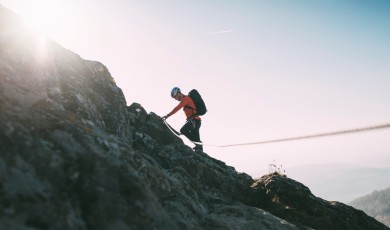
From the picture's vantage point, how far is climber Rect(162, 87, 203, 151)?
17.1 m

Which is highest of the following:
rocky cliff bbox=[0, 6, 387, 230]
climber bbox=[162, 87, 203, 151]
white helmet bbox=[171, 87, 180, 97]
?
white helmet bbox=[171, 87, 180, 97]

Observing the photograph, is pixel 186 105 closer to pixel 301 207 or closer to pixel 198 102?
pixel 198 102

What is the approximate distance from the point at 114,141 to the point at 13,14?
6.71 meters

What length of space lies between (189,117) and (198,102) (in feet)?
3.37

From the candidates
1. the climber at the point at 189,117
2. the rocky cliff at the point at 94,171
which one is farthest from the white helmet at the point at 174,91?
the rocky cliff at the point at 94,171

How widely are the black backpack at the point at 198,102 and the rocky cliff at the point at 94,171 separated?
320cm

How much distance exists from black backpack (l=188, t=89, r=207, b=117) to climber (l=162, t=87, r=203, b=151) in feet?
0.55

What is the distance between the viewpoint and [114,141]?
23.2 feet

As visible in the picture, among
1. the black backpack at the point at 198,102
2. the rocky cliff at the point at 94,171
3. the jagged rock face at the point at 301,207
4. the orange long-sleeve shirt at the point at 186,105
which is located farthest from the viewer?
the black backpack at the point at 198,102

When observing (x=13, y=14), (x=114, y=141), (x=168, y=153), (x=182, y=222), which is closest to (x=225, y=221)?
(x=182, y=222)

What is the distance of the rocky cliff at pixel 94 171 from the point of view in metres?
4.78

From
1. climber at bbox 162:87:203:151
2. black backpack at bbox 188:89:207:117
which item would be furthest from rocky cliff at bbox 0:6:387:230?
black backpack at bbox 188:89:207:117

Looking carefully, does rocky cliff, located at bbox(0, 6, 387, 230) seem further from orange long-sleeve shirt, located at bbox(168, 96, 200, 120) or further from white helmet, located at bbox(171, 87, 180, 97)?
white helmet, located at bbox(171, 87, 180, 97)

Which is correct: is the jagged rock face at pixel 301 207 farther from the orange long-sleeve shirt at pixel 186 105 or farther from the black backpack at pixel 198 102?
the orange long-sleeve shirt at pixel 186 105
